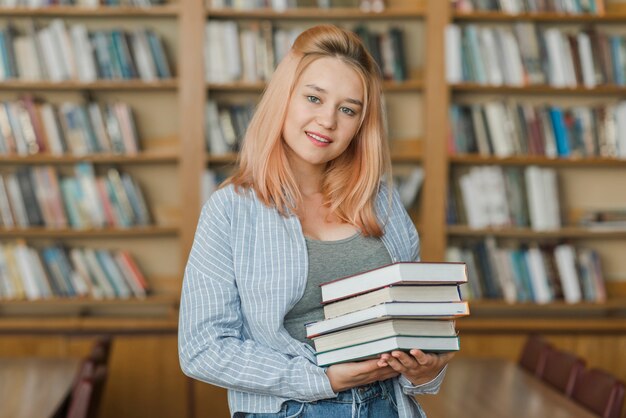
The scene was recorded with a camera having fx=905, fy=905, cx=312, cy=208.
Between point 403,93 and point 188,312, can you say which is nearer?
point 188,312

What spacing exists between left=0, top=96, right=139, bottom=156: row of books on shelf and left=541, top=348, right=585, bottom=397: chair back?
241 cm

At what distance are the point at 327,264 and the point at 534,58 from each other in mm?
3324

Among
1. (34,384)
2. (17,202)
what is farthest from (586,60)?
(34,384)

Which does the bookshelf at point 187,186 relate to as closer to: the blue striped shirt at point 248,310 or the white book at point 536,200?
the white book at point 536,200

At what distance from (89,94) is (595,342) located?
3057 millimetres

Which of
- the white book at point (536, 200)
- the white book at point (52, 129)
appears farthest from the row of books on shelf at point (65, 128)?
the white book at point (536, 200)

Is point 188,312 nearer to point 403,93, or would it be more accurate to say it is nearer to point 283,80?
point 283,80

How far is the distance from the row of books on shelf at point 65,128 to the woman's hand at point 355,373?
3.27 meters

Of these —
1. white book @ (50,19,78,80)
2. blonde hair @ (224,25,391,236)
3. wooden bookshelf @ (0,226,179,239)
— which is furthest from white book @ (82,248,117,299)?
blonde hair @ (224,25,391,236)

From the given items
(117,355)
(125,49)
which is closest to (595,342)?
(117,355)

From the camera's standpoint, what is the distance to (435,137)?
483 centimetres

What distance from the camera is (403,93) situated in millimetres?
5113

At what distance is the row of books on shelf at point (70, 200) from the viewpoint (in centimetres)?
475

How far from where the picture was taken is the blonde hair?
6.17 feet
